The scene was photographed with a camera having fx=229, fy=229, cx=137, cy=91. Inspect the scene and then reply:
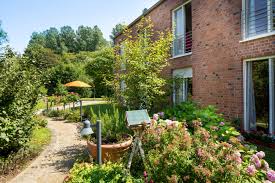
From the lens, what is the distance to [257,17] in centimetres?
780

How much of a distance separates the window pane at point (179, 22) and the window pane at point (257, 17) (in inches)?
159

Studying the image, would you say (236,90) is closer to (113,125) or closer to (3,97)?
(113,125)

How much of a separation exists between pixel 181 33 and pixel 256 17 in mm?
4329

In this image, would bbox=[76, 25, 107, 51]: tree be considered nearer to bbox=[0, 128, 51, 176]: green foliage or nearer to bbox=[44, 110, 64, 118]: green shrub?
bbox=[44, 110, 64, 118]: green shrub

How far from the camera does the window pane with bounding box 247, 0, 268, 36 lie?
7.57 m

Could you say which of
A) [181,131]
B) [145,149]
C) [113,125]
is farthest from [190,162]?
→ [113,125]

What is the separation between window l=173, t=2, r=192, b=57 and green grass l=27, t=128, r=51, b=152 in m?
7.31

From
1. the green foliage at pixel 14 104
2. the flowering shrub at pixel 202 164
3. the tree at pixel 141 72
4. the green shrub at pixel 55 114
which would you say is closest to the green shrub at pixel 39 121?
the green foliage at pixel 14 104

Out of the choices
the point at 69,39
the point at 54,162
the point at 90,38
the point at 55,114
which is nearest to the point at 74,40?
the point at 69,39

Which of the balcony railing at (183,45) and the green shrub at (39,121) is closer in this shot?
the green shrub at (39,121)

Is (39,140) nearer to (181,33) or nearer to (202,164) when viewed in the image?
(202,164)

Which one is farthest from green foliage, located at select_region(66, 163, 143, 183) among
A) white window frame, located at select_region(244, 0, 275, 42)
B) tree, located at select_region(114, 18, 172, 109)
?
white window frame, located at select_region(244, 0, 275, 42)

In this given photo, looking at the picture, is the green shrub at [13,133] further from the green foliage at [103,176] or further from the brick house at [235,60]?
the brick house at [235,60]

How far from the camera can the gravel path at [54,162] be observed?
16.6 feet
